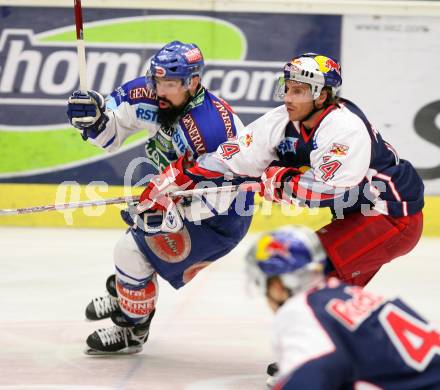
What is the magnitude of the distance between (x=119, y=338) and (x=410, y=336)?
2.00 metres

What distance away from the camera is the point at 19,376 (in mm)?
Result: 3523

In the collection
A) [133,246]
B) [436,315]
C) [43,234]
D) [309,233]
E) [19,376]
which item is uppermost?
[309,233]

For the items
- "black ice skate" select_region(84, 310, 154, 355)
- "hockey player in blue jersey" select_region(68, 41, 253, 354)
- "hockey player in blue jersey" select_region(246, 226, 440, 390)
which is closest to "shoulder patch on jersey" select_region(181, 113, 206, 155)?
"hockey player in blue jersey" select_region(68, 41, 253, 354)

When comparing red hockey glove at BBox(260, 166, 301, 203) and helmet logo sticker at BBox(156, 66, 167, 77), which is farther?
helmet logo sticker at BBox(156, 66, 167, 77)

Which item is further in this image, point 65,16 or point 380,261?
point 65,16

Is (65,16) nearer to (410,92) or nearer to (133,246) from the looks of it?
(410,92)

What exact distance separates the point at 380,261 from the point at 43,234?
3499 mm

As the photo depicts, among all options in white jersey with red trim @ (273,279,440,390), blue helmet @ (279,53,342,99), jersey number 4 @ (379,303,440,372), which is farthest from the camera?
blue helmet @ (279,53,342,99)

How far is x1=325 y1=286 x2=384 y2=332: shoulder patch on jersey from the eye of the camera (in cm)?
201

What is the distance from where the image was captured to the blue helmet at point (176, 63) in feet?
11.9

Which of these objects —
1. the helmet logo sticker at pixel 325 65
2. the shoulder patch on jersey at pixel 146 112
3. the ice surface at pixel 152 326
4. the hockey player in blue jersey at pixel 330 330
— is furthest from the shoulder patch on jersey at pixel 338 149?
the hockey player in blue jersey at pixel 330 330

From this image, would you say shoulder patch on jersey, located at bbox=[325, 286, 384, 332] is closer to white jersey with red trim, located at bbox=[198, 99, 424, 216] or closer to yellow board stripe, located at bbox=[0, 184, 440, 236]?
white jersey with red trim, located at bbox=[198, 99, 424, 216]

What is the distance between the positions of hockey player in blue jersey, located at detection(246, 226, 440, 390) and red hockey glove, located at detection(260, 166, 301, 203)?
1.25m

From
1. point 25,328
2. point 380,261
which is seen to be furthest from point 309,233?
point 25,328
